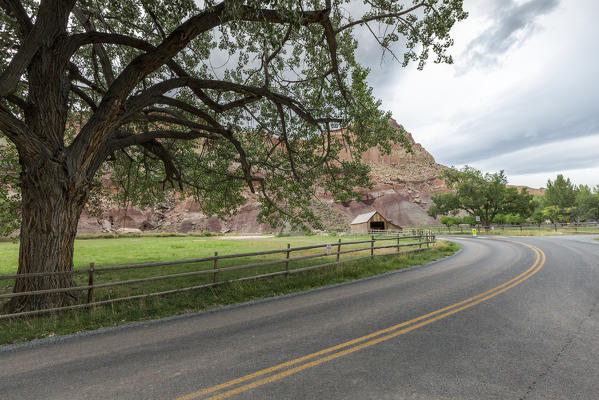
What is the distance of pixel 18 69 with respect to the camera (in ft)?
18.5

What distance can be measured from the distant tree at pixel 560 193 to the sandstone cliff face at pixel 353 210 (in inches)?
1335

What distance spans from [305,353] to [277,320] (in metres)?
1.77

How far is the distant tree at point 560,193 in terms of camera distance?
282 feet

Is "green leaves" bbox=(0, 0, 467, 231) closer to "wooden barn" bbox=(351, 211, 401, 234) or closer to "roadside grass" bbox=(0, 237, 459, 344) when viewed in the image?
"roadside grass" bbox=(0, 237, 459, 344)

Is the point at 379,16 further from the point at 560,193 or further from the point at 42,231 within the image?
the point at 560,193

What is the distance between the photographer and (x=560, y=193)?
86625 millimetres

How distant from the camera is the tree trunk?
662 cm

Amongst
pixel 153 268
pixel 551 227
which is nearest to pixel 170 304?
pixel 153 268

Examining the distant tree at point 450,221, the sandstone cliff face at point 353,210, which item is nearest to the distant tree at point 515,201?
the distant tree at point 450,221

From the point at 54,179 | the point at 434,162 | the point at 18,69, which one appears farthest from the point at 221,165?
the point at 434,162

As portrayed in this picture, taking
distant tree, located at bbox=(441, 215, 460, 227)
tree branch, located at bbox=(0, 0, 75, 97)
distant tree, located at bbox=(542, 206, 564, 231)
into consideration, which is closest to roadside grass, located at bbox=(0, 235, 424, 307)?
tree branch, located at bbox=(0, 0, 75, 97)

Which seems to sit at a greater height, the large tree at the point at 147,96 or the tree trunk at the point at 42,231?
the large tree at the point at 147,96

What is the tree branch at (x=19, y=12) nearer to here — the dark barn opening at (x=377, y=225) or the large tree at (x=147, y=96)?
the large tree at (x=147, y=96)

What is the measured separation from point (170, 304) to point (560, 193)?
4542 inches
